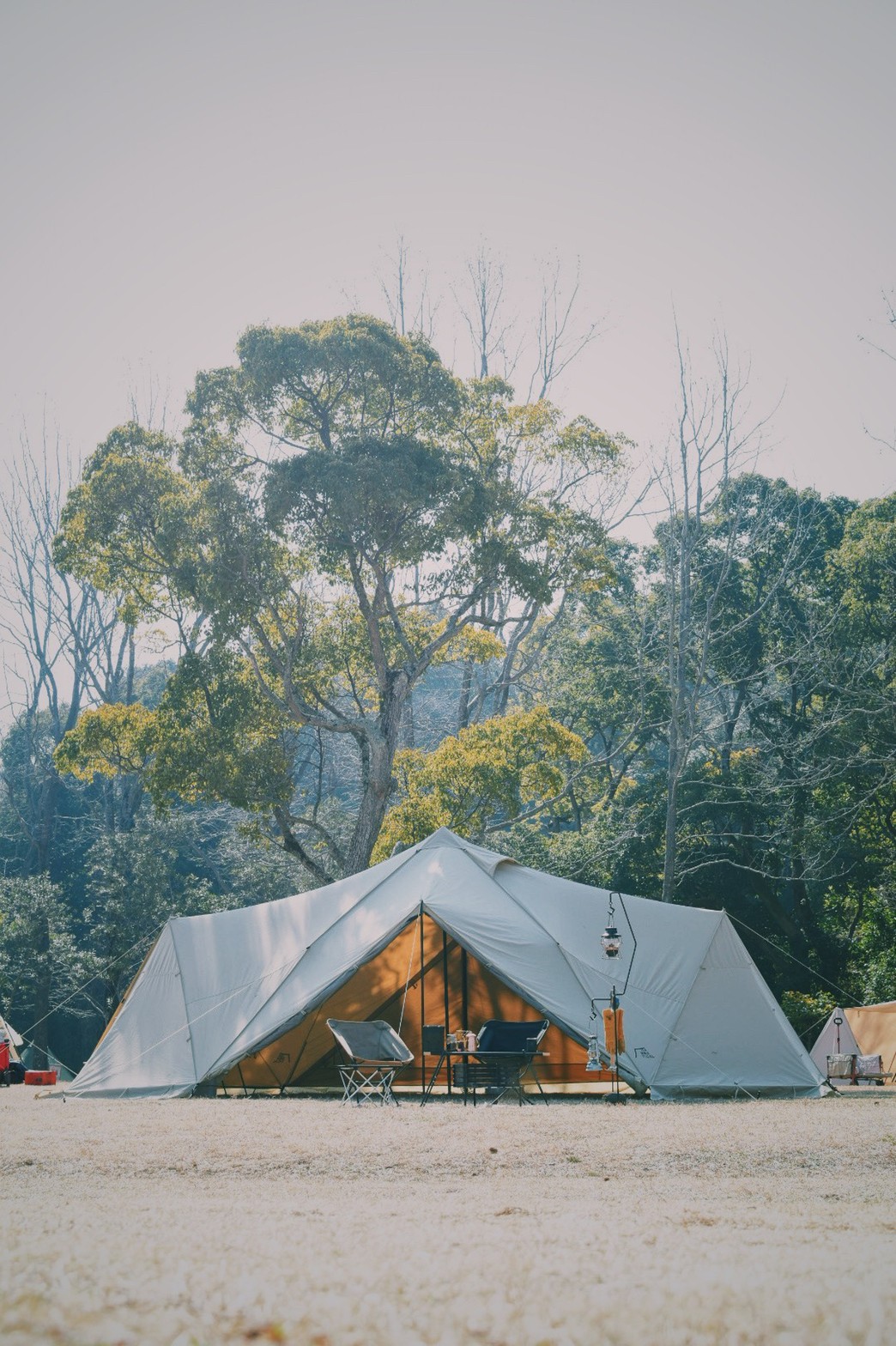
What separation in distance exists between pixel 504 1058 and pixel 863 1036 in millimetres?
6596

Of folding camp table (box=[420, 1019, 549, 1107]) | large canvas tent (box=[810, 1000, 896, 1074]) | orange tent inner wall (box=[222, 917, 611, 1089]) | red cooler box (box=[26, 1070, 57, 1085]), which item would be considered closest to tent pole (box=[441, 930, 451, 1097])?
orange tent inner wall (box=[222, 917, 611, 1089])

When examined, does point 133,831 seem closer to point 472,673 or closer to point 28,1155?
point 472,673

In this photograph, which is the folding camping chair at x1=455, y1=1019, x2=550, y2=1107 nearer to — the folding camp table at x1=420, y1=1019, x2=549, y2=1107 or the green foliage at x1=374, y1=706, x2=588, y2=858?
the folding camp table at x1=420, y1=1019, x2=549, y2=1107

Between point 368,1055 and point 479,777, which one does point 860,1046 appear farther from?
point 368,1055

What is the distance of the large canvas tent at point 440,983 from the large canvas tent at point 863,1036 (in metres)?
3.58

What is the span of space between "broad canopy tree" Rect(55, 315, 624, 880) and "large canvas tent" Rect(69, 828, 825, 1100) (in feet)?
16.0

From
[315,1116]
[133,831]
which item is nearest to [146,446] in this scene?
[133,831]

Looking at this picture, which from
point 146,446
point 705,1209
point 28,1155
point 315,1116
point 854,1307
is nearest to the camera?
point 854,1307

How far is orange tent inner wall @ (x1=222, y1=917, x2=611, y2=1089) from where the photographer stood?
10.2 m

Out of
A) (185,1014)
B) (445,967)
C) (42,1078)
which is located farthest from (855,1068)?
(42,1078)

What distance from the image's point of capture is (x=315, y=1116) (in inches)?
287

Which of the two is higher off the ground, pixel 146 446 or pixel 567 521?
pixel 146 446

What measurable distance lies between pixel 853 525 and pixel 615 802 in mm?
6254

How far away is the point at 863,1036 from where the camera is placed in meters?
13.5
